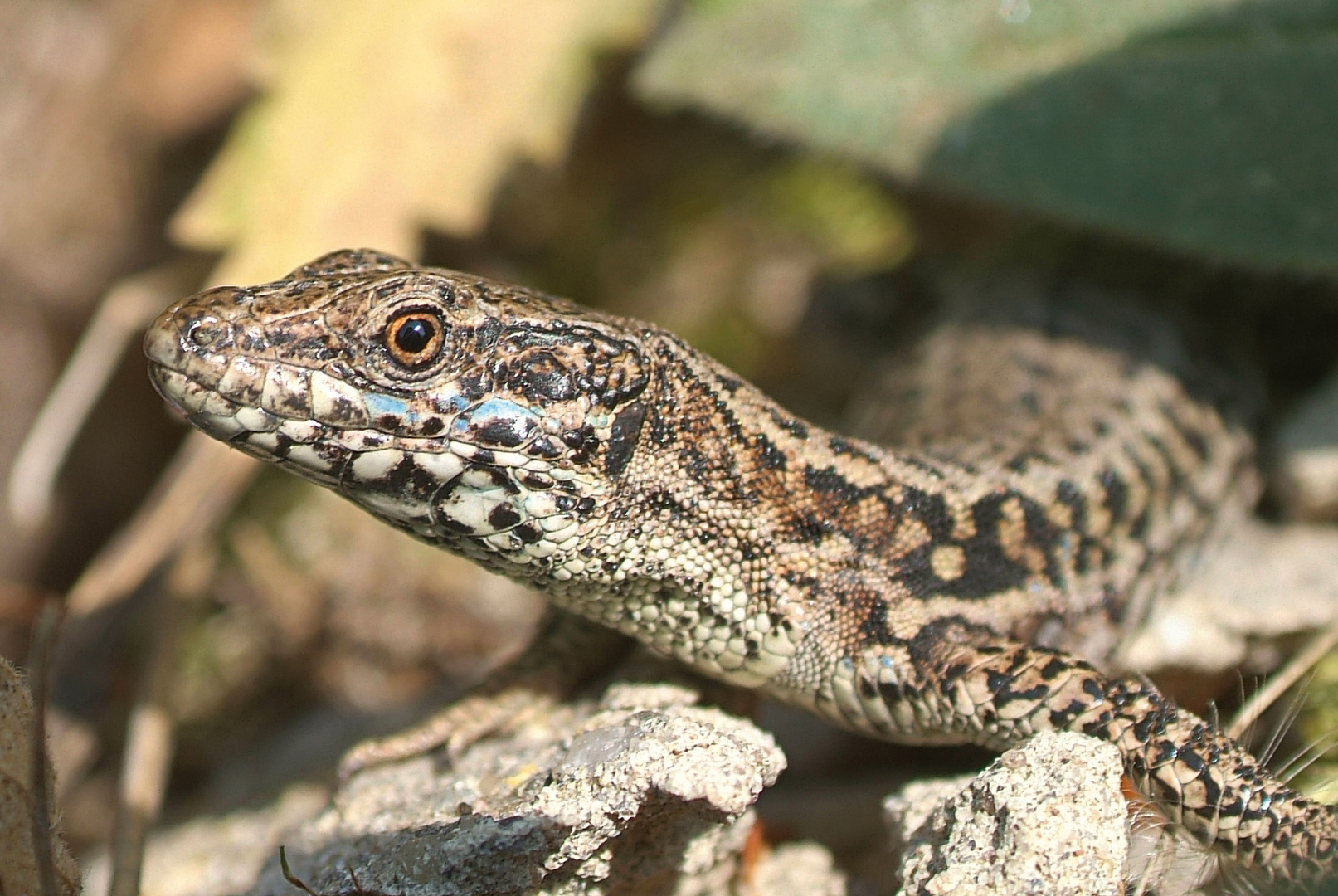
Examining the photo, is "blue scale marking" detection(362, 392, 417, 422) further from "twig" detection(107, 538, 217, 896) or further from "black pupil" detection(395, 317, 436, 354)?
"twig" detection(107, 538, 217, 896)

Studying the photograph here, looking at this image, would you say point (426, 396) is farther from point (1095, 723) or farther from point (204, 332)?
point (1095, 723)

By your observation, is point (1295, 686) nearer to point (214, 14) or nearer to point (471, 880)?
point (471, 880)

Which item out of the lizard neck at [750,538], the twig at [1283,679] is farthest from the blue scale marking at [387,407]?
the twig at [1283,679]

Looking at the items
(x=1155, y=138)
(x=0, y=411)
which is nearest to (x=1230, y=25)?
(x=1155, y=138)

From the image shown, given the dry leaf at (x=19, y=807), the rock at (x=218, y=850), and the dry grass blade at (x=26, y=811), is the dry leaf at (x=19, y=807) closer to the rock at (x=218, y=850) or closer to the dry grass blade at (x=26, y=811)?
the dry grass blade at (x=26, y=811)

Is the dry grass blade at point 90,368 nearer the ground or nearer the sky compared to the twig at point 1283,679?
nearer the ground

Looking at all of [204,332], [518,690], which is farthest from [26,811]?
[518,690]

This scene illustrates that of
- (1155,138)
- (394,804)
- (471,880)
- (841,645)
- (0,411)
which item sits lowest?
(0,411)
